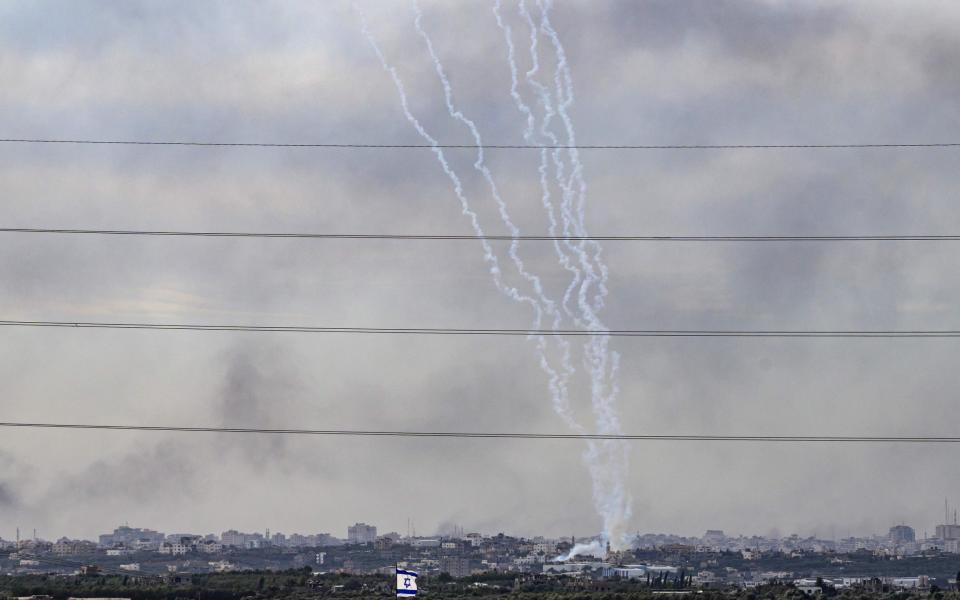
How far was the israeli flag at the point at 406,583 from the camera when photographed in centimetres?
7938

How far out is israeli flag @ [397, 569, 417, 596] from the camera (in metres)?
79.4

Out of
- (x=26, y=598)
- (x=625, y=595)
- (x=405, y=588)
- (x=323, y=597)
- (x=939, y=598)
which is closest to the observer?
(x=405, y=588)

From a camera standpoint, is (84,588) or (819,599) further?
(84,588)

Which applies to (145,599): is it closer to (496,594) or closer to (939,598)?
(496,594)

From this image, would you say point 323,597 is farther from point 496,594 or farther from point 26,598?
point 26,598

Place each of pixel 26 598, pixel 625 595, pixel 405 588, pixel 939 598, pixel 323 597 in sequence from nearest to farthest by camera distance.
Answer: pixel 405 588 → pixel 939 598 → pixel 26 598 → pixel 625 595 → pixel 323 597

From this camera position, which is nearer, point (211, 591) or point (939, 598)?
point (939, 598)

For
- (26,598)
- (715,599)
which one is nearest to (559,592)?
(715,599)

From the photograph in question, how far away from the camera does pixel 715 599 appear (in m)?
164

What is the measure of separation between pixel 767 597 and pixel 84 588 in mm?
91418

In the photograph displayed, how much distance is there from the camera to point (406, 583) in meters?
80.6

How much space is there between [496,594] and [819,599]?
48.6 m

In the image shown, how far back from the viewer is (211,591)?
641 ft

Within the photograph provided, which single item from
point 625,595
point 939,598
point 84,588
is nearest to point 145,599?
point 84,588
